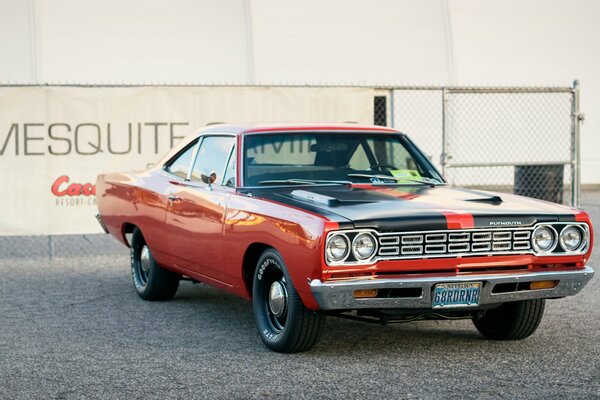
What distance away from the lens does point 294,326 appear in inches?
253

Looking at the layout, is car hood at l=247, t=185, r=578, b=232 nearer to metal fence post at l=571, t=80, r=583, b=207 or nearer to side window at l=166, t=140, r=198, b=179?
side window at l=166, t=140, r=198, b=179

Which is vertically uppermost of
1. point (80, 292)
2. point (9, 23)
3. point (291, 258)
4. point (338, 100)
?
point (9, 23)

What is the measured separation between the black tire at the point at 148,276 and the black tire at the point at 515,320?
281cm

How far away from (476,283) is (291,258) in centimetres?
109

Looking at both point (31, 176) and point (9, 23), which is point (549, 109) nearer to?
point (9, 23)

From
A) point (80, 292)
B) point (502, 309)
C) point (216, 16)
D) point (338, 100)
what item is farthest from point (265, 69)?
point (502, 309)

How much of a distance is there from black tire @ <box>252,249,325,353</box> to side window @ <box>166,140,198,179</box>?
1833mm

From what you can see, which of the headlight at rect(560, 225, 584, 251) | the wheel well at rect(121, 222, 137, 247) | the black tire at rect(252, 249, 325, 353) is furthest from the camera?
the wheel well at rect(121, 222, 137, 247)

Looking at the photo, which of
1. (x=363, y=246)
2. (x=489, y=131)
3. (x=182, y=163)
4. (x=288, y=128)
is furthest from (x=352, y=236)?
(x=489, y=131)

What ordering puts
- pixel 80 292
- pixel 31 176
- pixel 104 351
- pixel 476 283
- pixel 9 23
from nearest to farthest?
pixel 476 283
pixel 104 351
pixel 80 292
pixel 31 176
pixel 9 23

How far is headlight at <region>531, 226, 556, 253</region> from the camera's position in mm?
6594

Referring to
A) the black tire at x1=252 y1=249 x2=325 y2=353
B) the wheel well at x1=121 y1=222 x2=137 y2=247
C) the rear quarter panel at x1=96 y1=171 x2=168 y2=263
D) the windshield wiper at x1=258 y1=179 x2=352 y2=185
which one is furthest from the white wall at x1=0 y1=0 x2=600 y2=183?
the black tire at x1=252 y1=249 x2=325 y2=353

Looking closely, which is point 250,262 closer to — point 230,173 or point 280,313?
Answer: point 280,313

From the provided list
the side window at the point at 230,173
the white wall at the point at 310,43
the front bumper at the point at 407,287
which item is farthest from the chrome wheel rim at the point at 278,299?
the white wall at the point at 310,43
